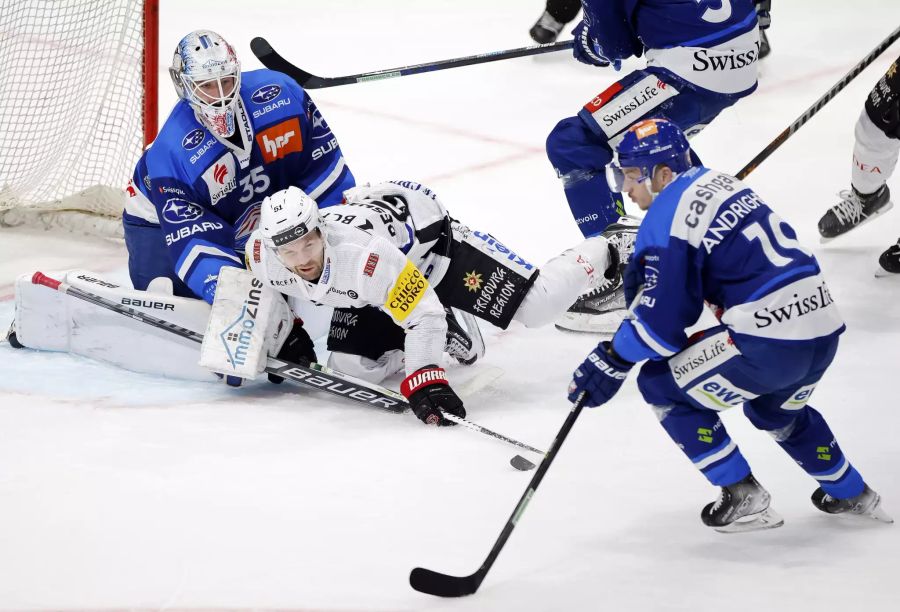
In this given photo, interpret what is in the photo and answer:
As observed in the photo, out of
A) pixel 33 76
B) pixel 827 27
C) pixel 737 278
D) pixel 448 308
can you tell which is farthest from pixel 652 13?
pixel 827 27

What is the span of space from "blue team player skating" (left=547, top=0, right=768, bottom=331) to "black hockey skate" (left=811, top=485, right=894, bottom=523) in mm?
1298

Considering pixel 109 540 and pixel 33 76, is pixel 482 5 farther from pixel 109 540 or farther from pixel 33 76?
pixel 109 540

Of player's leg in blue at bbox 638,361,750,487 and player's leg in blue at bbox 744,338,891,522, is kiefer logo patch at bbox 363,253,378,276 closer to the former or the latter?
player's leg in blue at bbox 638,361,750,487

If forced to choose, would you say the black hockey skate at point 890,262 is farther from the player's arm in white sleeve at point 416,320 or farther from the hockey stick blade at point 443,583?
the hockey stick blade at point 443,583

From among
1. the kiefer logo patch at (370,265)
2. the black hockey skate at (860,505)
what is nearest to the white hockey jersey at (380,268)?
the kiefer logo patch at (370,265)

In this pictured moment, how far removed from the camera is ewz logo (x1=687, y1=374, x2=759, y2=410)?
2592 mm

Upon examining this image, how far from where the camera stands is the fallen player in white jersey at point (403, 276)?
3.29 m

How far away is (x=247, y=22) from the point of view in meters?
7.37

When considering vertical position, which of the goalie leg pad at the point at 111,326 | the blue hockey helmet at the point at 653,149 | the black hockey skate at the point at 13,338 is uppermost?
the blue hockey helmet at the point at 653,149

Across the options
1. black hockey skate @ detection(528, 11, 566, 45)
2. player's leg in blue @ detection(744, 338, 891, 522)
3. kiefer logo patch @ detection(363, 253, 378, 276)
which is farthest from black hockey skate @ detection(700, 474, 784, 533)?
black hockey skate @ detection(528, 11, 566, 45)

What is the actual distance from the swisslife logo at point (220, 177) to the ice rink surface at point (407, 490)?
0.57 m

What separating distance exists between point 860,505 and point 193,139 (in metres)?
2.13

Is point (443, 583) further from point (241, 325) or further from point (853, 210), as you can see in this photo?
point (853, 210)

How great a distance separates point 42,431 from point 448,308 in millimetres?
1176
